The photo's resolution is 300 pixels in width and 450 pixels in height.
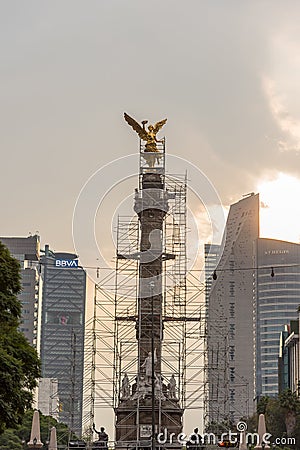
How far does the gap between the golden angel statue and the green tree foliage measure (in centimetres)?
5372

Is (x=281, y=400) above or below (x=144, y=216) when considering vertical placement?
below

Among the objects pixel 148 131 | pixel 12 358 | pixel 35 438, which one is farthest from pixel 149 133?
pixel 12 358

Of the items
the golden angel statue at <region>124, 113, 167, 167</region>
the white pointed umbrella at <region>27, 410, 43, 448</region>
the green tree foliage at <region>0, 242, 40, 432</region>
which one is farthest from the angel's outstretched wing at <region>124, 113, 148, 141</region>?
the green tree foliage at <region>0, 242, 40, 432</region>

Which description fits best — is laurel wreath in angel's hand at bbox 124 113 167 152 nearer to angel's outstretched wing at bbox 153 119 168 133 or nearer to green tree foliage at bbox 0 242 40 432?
angel's outstretched wing at bbox 153 119 168 133

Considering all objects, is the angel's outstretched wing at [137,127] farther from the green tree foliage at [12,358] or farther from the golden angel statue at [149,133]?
the green tree foliage at [12,358]

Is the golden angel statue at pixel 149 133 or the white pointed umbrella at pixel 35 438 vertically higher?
the golden angel statue at pixel 149 133

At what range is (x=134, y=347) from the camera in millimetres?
91875

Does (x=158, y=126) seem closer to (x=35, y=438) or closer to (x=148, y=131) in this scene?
(x=148, y=131)

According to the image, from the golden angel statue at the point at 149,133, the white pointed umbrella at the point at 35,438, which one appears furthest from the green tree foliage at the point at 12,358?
the golden angel statue at the point at 149,133

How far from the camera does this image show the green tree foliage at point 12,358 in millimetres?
39344

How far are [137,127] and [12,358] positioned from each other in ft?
204

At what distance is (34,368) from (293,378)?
131772mm

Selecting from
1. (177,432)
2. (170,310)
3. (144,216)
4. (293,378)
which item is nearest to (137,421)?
(177,432)

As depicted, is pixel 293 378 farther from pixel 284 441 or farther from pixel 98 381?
pixel 98 381
